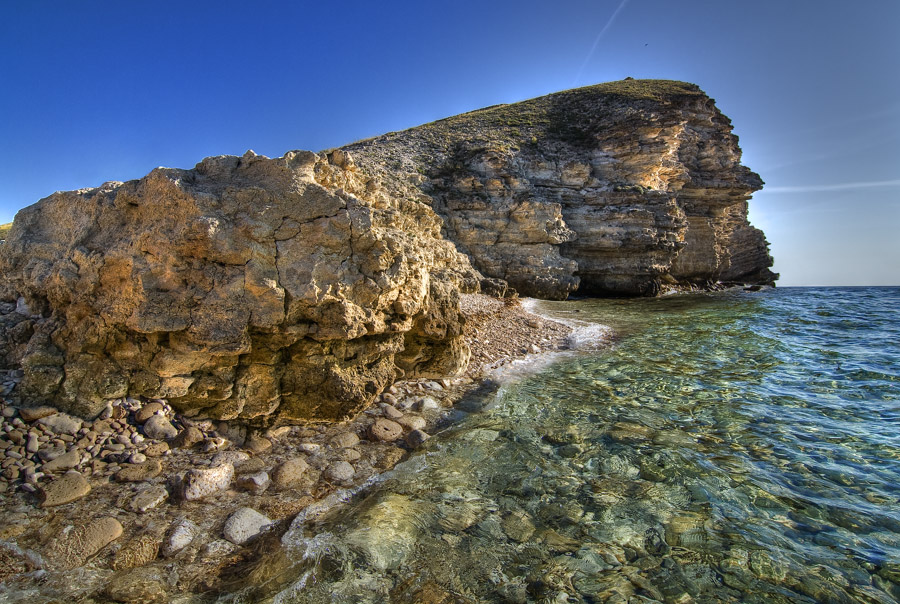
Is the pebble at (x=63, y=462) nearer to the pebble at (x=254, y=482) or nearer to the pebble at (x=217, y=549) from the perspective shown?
the pebble at (x=254, y=482)

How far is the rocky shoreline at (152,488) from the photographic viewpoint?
3203mm

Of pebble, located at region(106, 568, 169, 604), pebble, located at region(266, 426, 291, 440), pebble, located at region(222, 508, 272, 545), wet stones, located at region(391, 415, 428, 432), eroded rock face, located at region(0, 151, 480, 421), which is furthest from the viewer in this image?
wet stones, located at region(391, 415, 428, 432)

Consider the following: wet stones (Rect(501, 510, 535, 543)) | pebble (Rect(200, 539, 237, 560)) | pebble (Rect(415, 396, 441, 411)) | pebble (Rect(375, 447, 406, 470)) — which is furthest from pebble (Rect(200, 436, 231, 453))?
wet stones (Rect(501, 510, 535, 543))

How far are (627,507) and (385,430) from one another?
3412 mm

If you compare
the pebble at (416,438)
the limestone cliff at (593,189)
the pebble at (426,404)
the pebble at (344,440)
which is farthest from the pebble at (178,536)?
the limestone cliff at (593,189)

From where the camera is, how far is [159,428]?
491 centimetres

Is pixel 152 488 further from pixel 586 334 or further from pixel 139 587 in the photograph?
pixel 586 334

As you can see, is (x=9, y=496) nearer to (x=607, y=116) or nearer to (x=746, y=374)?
(x=746, y=374)

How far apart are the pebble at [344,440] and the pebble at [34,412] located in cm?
331

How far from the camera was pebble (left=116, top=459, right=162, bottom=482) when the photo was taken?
167 inches

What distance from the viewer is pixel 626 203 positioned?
2978cm

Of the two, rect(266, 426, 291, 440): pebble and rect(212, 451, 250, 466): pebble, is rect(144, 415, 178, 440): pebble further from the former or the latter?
rect(266, 426, 291, 440): pebble

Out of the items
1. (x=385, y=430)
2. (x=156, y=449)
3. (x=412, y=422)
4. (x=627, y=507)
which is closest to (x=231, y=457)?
(x=156, y=449)

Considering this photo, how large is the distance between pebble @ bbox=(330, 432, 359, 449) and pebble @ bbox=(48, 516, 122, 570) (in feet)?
7.75
